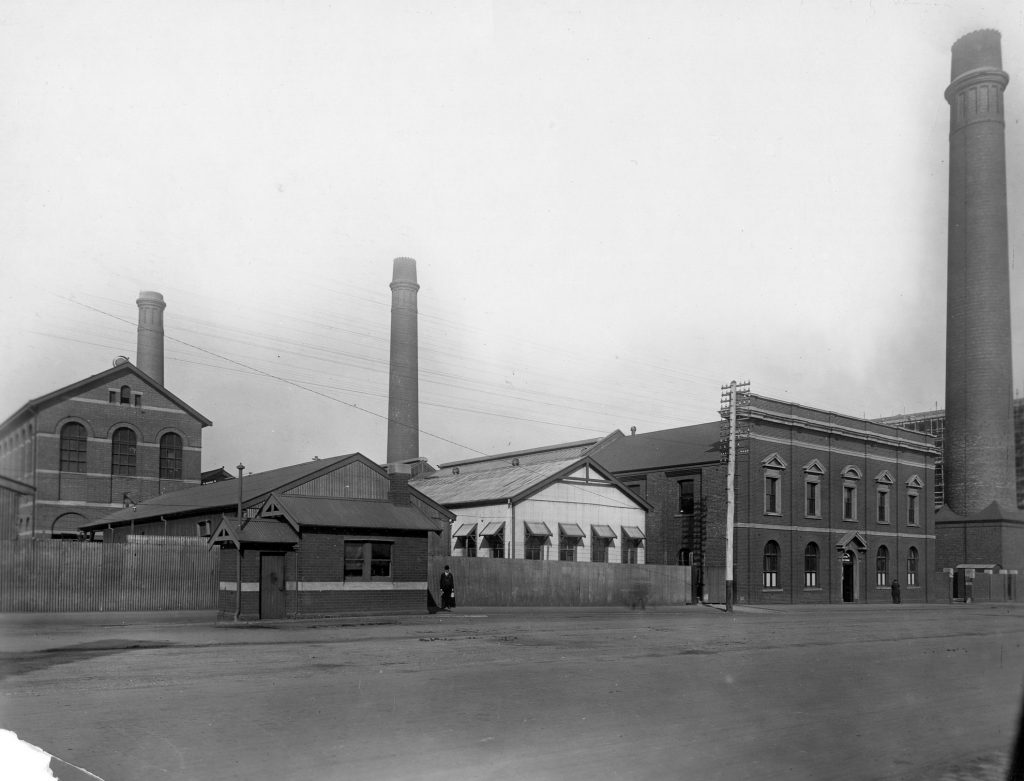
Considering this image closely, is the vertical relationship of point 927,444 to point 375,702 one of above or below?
above

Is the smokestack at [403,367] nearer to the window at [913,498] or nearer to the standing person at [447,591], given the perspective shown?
the standing person at [447,591]

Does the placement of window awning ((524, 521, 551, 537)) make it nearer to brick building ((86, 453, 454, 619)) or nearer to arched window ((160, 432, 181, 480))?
brick building ((86, 453, 454, 619))

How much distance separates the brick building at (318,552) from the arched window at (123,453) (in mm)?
12382

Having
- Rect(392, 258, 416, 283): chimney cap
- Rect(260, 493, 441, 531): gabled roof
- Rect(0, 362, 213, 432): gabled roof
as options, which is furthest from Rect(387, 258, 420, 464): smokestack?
Rect(260, 493, 441, 531): gabled roof

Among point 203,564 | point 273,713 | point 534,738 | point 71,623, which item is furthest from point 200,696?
point 203,564

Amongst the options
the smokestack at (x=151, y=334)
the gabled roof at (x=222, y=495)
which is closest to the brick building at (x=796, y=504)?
the gabled roof at (x=222, y=495)

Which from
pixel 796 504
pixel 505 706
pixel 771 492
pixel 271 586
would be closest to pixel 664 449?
pixel 771 492

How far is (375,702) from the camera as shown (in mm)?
11305

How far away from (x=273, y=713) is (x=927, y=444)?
52118 mm

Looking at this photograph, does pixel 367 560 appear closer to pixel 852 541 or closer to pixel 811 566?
pixel 811 566

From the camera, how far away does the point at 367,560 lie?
29.7 metres

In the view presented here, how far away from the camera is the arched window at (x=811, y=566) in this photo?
155 feet

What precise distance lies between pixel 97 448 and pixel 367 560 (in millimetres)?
21786

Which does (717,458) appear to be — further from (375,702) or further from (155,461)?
(375,702)
